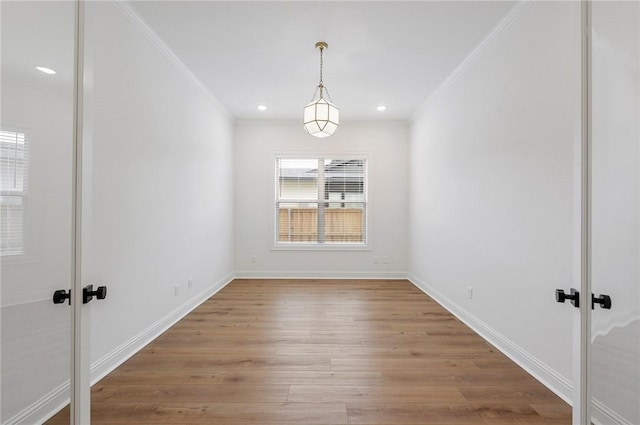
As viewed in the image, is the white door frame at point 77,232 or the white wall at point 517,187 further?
the white wall at point 517,187

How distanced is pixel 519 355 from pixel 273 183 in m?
4.41

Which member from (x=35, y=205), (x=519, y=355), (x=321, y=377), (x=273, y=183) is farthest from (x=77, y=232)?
(x=273, y=183)

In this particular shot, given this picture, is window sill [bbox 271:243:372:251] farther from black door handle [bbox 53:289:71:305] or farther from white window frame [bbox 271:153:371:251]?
black door handle [bbox 53:289:71:305]

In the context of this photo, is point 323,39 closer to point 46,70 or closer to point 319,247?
point 46,70

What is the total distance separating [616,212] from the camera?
1.01m

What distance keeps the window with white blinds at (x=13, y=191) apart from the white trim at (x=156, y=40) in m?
2.07

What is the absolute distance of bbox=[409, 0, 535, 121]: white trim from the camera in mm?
2470

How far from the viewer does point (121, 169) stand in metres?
2.42

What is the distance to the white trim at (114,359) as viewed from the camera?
3.22ft

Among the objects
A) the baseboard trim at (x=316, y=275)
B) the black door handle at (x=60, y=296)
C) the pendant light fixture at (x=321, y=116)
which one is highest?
the pendant light fixture at (x=321, y=116)

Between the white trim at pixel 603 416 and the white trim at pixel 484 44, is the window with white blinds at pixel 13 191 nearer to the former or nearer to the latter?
the white trim at pixel 603 416

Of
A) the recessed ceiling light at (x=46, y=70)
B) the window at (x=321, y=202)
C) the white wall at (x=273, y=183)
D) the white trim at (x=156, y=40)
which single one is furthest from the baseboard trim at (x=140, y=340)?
the white trim at (x=156, y=40)

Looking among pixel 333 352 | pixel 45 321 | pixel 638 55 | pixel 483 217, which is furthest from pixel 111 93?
pixel 483 217

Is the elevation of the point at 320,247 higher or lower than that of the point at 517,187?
lower
